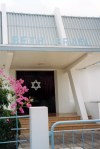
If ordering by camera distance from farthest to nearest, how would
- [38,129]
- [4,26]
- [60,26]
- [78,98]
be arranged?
[60,26] → [4,26] → [78,98] → [38,129]

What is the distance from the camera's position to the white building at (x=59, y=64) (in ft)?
41.2

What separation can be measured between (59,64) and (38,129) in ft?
26.9

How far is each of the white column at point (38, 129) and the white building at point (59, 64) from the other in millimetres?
6531

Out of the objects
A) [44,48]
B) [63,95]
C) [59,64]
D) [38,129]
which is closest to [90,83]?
[63,95]

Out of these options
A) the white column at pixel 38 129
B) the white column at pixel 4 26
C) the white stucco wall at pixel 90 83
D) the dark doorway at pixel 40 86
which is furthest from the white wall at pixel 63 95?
the white column at pixel 38 129

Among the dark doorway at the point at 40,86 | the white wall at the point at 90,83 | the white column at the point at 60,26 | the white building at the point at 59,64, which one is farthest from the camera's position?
the white wall at the point at 90,83

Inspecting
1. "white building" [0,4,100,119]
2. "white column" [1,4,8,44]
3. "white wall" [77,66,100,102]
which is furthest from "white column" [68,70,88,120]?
"white column" [1,4,8,44]

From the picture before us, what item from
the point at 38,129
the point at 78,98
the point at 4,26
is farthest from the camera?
the point at 4,26

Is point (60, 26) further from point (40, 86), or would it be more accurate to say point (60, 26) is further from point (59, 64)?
point (40, 86)

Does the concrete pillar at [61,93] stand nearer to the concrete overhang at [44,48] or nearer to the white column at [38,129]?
the concrete overhang at [44,48]

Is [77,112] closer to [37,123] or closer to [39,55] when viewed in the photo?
[39,55]

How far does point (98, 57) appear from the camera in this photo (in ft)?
35.4

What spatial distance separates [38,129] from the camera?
4891 millimetres

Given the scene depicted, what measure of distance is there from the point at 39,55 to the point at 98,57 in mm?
2388
